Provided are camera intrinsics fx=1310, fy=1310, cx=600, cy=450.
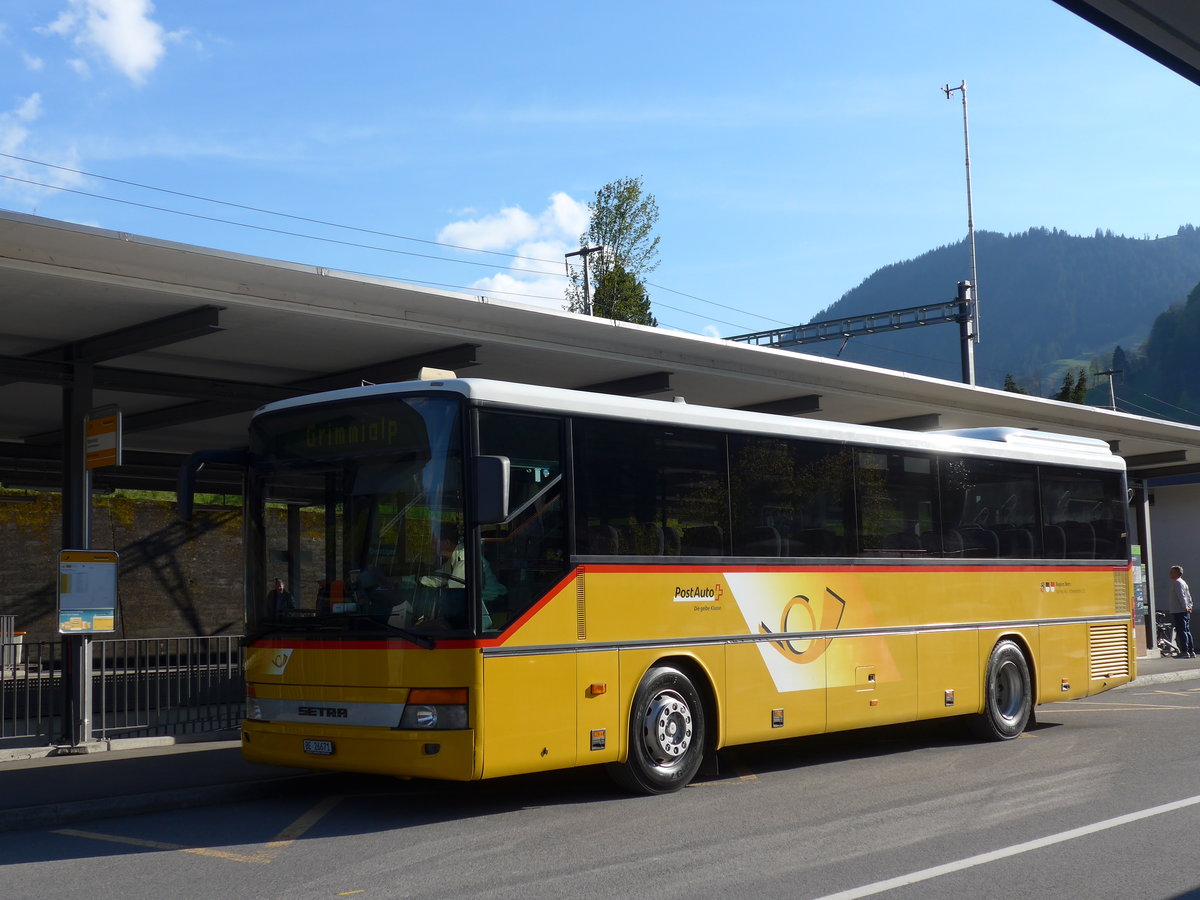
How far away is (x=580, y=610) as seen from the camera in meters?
10.0

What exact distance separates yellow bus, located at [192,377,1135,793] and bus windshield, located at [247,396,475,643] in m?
0.02

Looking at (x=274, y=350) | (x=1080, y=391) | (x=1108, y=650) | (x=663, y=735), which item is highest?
(x=1080, y=391)

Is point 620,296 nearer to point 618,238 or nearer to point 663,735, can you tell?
point 618,238

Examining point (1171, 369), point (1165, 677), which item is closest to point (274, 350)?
point (1165, 677)

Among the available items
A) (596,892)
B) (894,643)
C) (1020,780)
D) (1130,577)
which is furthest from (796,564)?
(1130,577)

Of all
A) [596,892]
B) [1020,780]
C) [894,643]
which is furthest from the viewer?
[894,643]

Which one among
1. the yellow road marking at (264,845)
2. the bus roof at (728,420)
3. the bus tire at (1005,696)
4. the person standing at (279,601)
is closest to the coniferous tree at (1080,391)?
the bus roof at (728,420)

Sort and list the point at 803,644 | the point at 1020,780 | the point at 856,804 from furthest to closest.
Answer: the point at 803,644 < the point at 1020,780 < the point at 856,804

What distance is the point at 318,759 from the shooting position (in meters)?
9.73

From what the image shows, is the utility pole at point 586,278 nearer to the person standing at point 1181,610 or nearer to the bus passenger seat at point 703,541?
the person standing at point 1181,610

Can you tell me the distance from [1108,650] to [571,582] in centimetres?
904

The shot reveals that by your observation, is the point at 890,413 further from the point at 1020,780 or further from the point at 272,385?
the point at 1020,780

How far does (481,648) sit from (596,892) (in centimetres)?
259

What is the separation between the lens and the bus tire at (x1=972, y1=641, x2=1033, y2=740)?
47.0ft
